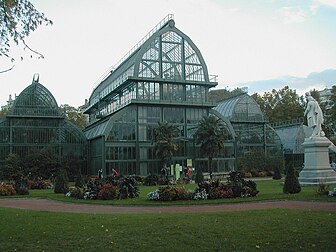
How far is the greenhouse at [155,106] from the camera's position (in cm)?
5300

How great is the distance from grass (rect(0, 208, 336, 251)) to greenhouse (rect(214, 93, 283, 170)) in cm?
5060

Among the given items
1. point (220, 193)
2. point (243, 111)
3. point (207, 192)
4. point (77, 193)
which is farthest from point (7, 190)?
point (243, 111)

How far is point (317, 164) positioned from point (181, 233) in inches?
798

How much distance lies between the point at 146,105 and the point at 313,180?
97.3 ft

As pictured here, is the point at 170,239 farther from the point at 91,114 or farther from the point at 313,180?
the point at 91,114

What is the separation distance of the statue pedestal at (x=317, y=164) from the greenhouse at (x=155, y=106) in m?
26.9

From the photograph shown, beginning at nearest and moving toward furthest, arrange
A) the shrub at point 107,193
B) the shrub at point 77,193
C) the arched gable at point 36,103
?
Answer: the shrub at point 107,193 → the shrub at point 77,193 → the arched gable at point 36,103

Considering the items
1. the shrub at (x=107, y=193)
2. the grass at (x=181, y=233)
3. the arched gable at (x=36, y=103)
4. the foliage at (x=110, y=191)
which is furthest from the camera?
the arched gable at (x=36, y=103)

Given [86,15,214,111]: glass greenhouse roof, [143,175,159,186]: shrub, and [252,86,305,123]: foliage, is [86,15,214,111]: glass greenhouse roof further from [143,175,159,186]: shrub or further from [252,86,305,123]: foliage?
[252,86,305,123]: foliage

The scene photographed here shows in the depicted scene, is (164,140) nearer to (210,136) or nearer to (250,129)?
(210,136)

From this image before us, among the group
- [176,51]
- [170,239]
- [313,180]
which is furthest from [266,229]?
[176,51]

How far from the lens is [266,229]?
11578 mm

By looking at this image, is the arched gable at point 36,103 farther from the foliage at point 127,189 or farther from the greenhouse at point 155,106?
the foliage at point 127,189

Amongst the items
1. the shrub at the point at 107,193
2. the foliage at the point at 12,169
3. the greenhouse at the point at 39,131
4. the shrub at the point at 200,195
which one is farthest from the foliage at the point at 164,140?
the shrub at the point at 200,195
